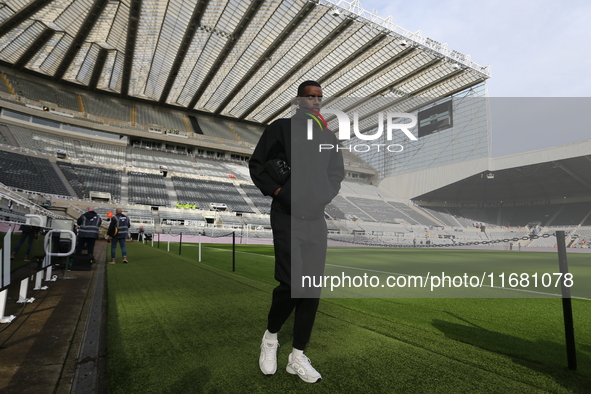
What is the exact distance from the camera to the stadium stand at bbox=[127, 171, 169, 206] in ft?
106

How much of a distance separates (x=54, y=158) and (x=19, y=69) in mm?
15056

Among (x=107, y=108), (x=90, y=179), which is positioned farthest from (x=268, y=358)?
(x=107, y=108)

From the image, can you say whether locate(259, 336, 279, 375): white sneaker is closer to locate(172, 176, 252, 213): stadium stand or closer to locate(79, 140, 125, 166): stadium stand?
locate(172, 176, 252, 213): stadium stand

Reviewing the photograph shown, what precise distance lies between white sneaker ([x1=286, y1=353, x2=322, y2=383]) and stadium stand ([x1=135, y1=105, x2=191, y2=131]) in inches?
1952

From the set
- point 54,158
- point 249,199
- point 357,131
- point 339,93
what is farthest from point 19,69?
point 357,131

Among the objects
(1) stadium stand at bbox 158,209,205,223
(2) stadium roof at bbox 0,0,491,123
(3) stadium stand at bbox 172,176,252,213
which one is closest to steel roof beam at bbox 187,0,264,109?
→ (2) stadium roof at bbox 0,0,491,123

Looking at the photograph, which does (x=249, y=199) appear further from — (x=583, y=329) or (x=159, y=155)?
(x=583, y=329)

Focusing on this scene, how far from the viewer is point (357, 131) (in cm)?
303

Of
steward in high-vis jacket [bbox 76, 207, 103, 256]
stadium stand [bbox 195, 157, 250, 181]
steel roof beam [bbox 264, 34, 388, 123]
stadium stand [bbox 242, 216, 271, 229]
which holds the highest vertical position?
steel roof beam [bbox 264, 34, 388, 123]

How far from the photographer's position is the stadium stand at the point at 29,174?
24.6 meters

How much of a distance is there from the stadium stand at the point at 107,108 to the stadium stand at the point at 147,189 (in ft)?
37.6

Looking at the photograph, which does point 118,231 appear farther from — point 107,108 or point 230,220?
point 107,108

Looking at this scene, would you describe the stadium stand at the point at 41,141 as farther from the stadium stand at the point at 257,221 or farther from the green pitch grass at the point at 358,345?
the green pitch grass at the point at 358,345

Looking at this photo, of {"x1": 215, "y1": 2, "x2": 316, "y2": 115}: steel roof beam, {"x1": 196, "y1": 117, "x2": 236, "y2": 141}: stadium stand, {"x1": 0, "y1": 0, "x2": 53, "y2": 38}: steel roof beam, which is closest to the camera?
{"x1": 0, "y1": 0, "x2": 53, "y2": 38}: steel roof beam
